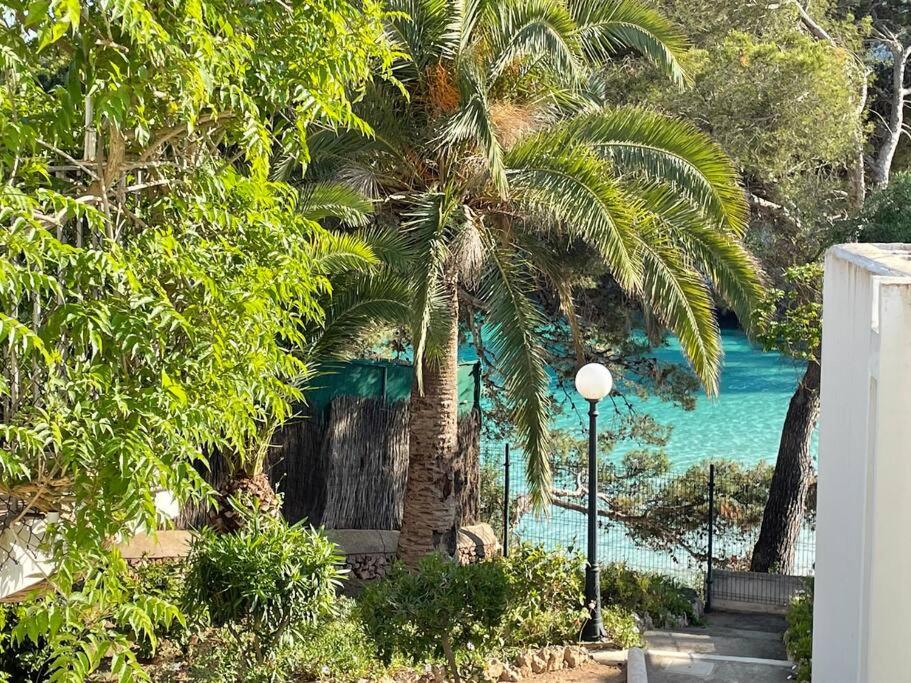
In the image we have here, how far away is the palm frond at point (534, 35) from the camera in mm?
10133

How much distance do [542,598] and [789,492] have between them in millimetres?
6480

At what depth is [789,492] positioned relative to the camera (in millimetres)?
16188

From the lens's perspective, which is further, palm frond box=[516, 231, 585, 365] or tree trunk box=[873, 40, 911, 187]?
tree trunk box=[873, 40, 911, 187]

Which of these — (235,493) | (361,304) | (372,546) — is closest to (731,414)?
(372,546)

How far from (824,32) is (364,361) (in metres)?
8.93

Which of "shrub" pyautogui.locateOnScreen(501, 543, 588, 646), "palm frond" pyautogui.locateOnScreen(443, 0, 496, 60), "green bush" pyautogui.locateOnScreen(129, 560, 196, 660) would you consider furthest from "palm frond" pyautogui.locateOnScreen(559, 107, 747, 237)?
"green bush" pyautogui.locateOnScreen(129, 560, 196, 660)

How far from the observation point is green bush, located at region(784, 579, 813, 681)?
9.94m

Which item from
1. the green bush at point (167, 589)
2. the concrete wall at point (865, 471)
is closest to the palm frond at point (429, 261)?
the green bush at point (167, 589)

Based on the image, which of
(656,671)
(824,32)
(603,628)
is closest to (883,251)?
(656,671)

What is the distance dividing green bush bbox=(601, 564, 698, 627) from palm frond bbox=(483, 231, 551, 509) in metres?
2.14

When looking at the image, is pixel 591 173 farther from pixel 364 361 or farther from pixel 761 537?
pixel 761 537

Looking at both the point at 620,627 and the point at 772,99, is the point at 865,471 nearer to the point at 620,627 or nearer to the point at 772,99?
the point at 620,627

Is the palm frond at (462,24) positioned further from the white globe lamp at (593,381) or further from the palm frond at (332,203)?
Result: the white globe lamp at (593,381)

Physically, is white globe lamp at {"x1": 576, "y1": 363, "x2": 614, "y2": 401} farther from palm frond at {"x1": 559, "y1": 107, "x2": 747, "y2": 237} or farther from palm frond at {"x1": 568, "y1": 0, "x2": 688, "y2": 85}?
palm frond at {"x1": 568, "y1": 0, "x2": 688, "y2": 85}
